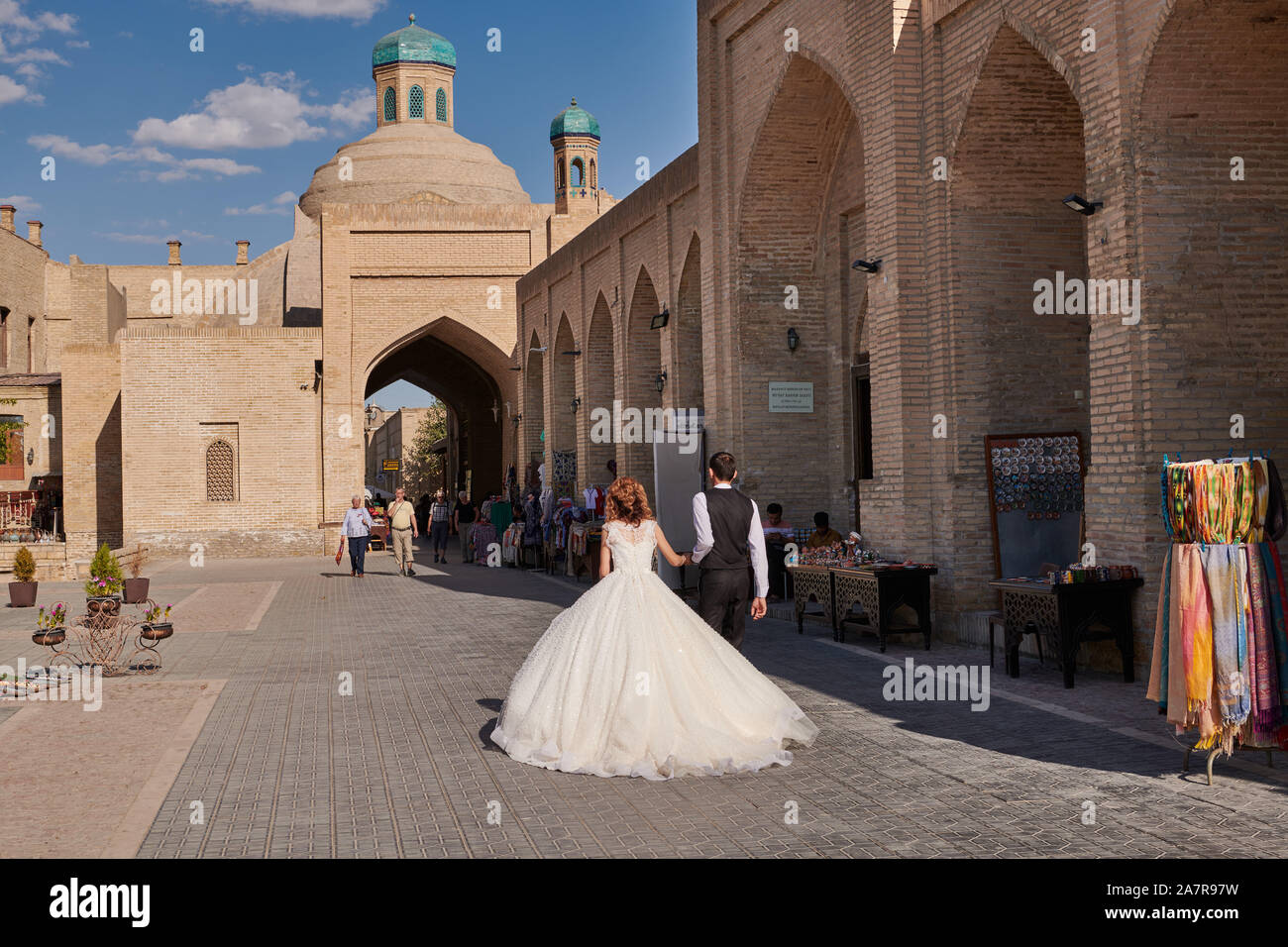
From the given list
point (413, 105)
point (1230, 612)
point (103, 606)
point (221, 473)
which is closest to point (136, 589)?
point (103, 606)

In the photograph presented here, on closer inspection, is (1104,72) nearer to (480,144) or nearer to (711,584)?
(711,584)

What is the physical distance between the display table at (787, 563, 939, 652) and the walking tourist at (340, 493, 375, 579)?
1015 cm

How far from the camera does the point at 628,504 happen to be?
677cm

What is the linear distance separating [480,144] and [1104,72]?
35.1m

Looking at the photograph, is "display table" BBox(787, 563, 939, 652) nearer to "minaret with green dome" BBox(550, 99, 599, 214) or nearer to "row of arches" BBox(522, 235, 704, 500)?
"row of arches" BBox(522, 235, 704, 500)

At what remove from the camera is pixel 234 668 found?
9625 millimetres

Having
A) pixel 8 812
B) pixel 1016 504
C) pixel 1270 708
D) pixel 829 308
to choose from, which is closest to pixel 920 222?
pixel 1016 504

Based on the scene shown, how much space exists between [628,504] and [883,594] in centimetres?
383

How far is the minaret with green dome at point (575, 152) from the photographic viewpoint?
125 feet

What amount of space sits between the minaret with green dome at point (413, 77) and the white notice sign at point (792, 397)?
1190 inches

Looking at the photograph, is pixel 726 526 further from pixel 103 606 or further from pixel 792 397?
pixel 792 397

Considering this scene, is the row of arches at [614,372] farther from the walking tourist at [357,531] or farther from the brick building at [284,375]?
the walking tourist at [357,531]

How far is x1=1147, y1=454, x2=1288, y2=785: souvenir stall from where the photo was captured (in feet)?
18.1

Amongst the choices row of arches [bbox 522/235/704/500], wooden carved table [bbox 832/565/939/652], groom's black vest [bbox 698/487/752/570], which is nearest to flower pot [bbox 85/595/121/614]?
groom's black vest [bbox 698/487/752/570]
